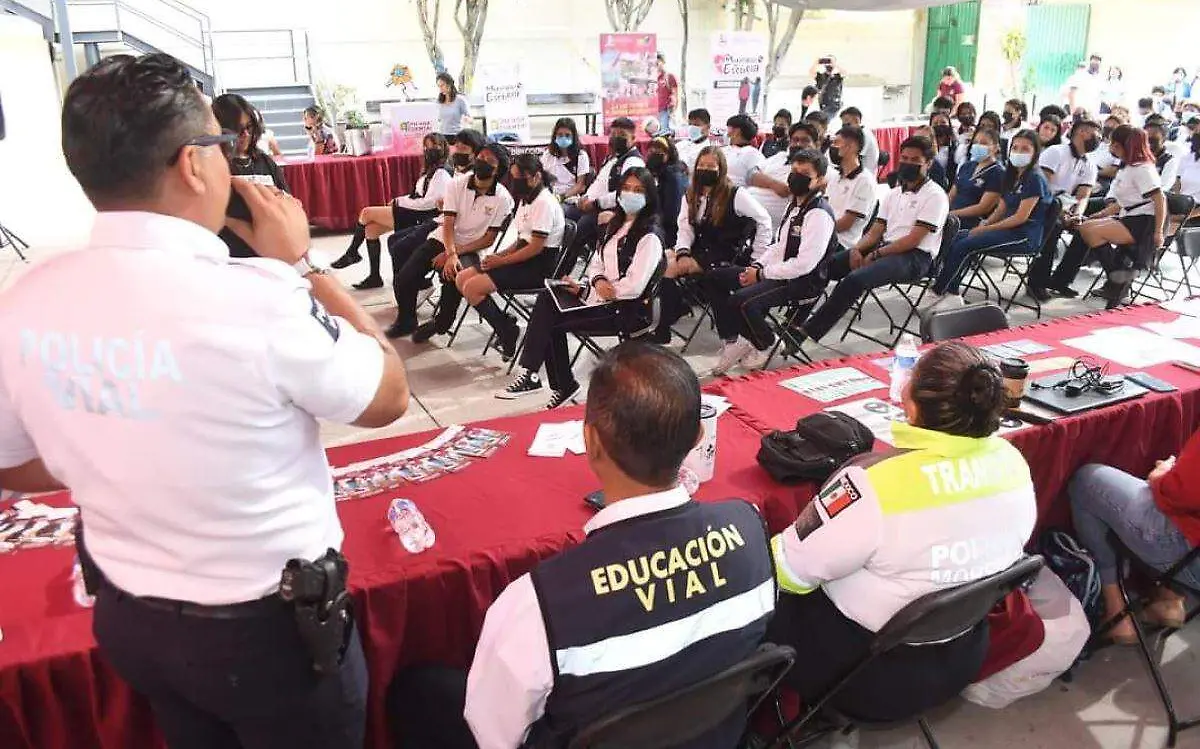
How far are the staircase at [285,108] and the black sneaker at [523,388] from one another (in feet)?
32.5

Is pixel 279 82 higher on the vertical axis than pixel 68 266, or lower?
higher

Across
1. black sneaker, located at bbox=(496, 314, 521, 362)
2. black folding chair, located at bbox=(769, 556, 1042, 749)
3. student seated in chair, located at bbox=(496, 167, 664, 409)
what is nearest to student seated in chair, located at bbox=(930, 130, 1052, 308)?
student seated in chair, located at bbox=(496, 167, 664, 409)

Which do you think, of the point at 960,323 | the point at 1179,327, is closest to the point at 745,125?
the point at 960,323

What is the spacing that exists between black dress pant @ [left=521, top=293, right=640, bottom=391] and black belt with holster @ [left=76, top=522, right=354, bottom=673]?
316cm

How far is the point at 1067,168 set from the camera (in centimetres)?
714

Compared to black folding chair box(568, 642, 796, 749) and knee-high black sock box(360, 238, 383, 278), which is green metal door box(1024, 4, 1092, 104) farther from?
black folding chair box(568, 642, 796, 749)

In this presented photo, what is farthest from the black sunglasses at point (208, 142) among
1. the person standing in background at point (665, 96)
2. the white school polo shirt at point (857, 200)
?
the person standing in background at point (665, 96)

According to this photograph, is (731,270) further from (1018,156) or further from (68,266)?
(68,266)

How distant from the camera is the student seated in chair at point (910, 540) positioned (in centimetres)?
169

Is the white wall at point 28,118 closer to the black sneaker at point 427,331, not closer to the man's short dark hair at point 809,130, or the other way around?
the black sneaker at point 427,331

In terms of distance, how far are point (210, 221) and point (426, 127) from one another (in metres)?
9.31

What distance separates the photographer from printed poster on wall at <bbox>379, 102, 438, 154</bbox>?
9734 millimetres

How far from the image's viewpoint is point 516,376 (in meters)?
4.83

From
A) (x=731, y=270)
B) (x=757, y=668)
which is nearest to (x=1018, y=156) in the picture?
(x=731, y=270)
